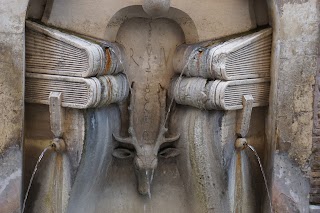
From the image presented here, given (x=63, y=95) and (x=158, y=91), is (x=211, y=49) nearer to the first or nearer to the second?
(x=158, y=91)

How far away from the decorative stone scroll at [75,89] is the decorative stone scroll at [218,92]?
0.39 m

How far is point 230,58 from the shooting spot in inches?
148

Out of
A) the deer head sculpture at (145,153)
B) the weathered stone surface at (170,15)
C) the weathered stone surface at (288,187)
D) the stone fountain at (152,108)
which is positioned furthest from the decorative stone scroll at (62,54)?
the weathered stone surface at (288,187)

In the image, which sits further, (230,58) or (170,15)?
(170,15)

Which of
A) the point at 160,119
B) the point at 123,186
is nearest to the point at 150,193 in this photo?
the point at 123,186

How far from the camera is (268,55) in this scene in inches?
156

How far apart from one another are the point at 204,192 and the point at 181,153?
280 millimetres

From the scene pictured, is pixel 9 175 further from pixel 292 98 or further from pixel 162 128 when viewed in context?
pixel 292 98

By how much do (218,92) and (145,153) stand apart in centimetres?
62

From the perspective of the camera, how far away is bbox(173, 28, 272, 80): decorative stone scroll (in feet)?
12.3

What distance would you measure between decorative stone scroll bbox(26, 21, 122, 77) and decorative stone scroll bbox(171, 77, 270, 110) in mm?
493

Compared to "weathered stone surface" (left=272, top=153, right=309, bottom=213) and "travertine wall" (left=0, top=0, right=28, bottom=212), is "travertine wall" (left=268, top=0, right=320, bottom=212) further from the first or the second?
"travertine wall" (left=0, top=0, right=28, bottom=212)

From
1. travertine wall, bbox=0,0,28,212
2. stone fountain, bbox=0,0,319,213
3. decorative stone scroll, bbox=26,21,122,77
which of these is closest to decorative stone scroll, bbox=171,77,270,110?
stone fountain, bbox=0,0,319,213

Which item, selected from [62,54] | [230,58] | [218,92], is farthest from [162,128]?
[62,54]
